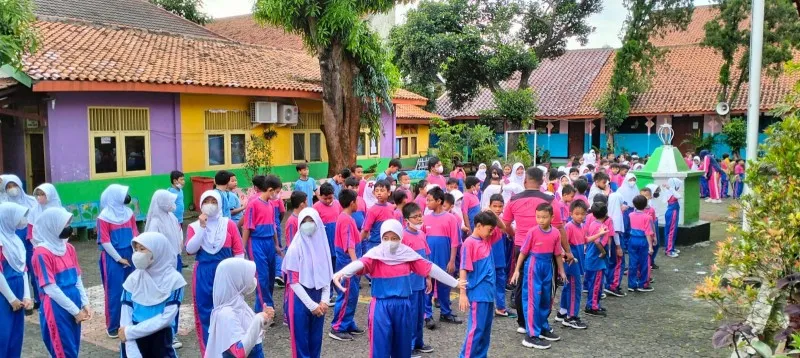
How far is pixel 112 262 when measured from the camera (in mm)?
6055

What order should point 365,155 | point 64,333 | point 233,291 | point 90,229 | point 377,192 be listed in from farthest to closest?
point 365,155 → point 90,229 → point 377,192 → point 64,333 → point 233,291

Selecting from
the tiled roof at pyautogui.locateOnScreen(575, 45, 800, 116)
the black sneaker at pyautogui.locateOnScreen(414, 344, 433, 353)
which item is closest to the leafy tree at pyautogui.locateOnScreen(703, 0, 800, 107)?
the tiled roof at pyautogui.locateOnScreen(575, 45, 800, 116)

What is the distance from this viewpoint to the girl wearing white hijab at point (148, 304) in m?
4.09

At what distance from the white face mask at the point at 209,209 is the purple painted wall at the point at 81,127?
8197 mm

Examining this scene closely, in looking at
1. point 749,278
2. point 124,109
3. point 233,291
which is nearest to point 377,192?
point 233,291

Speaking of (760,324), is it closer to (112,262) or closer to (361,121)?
(112,262)

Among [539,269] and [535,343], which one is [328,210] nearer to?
[539,269]

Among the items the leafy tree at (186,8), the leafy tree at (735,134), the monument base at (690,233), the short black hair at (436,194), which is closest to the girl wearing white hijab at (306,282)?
the short black hair at (436,194)

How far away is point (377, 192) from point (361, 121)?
30.8ft

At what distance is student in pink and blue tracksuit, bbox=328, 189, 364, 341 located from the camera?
6.35 meters

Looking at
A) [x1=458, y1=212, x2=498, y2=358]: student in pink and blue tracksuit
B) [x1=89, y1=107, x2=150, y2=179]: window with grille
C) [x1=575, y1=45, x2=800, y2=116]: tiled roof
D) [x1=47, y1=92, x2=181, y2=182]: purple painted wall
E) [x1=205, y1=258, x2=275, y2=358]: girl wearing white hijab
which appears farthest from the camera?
[x1=575, y1=45, x2=800, y2=116]: tiled roof

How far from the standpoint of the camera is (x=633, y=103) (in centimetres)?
2594

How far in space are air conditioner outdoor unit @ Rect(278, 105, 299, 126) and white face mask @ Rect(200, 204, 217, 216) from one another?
1098 centimetres

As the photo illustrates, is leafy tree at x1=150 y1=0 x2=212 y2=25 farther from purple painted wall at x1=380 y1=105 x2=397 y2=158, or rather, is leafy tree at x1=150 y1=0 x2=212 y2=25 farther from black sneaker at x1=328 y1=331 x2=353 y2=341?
black sneaker at x1=328 y1=331 x2=353 y2=341
